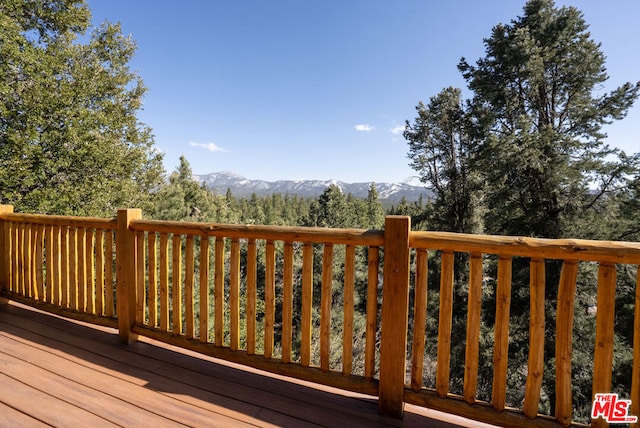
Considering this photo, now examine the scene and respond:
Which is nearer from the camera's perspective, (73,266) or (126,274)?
(126,274)

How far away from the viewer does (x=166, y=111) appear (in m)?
16.8

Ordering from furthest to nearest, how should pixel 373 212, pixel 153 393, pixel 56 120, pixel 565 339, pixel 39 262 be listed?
pixel 373 212 → pixel 56 120 → pixel 39 262 → pixel 153 393 → pixel 565 339

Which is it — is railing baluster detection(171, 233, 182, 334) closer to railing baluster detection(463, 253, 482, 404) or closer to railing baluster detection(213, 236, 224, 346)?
railing baluster detection(213, 236, 224, 346)

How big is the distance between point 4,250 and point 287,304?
3.52 meters

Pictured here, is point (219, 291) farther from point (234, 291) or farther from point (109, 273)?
point (109, 273)

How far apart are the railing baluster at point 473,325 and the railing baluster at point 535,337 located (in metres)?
0.23

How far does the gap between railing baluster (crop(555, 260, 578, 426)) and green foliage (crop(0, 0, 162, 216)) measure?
10066mm

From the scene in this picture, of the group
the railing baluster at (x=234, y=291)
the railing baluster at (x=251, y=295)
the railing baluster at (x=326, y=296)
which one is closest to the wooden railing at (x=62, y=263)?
the railing baluster at (x=234, y=291)

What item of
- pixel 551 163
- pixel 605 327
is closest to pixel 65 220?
pixel 605 327

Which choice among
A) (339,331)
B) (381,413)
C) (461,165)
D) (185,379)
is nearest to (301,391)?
(381,413)

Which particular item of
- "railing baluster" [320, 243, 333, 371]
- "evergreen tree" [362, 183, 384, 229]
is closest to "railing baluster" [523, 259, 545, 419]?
"railing baluster" [320, 243, 333, 371]

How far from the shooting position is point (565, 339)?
1.48 meters

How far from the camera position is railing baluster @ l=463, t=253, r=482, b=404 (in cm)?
161

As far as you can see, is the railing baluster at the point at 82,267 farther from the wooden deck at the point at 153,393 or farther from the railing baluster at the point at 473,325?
the railing baluster at the point at 473,325
